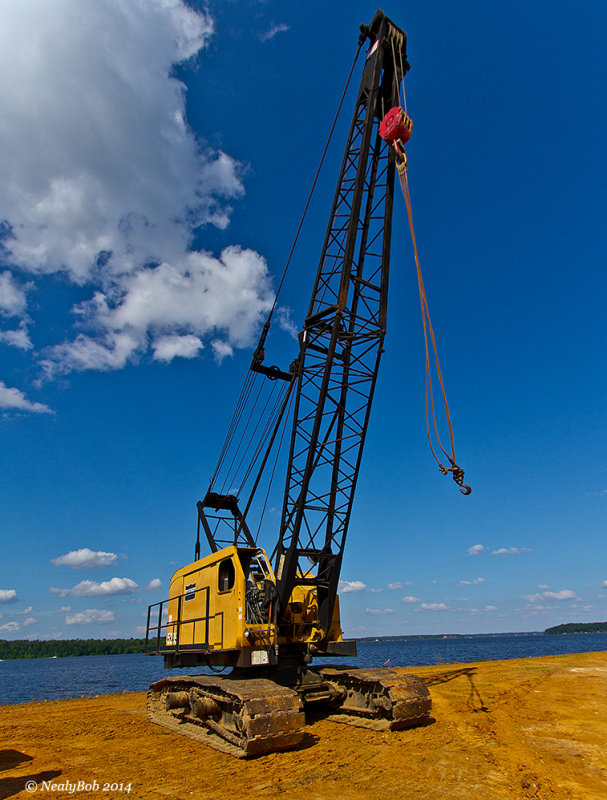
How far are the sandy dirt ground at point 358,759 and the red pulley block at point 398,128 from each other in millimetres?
12365

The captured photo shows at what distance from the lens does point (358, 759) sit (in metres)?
7.62

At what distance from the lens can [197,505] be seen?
14844 mm

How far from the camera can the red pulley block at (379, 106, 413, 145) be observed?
470 inches

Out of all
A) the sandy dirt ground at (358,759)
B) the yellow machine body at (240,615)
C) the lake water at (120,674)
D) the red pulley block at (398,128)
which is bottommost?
the lake water at (120,674)

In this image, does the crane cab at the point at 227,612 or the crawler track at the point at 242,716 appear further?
the crane cab at the point at 227,612

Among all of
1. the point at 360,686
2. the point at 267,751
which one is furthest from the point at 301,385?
the point at 267,751

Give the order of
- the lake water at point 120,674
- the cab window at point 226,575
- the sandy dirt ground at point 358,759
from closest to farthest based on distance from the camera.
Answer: the sandy dirt ground at point 358,759, the cab window at point 226,575, the lake water at point 120,674

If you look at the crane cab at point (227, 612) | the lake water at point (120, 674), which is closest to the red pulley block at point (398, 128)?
Answer: the crane cab at point (227, 612)

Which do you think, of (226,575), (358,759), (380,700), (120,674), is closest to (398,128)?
(226,575)

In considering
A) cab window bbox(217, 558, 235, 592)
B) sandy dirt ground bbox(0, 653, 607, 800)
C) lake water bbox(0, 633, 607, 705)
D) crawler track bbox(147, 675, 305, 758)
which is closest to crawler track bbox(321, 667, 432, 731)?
sandy dirt ground bbox(0, 653, 607, 800)

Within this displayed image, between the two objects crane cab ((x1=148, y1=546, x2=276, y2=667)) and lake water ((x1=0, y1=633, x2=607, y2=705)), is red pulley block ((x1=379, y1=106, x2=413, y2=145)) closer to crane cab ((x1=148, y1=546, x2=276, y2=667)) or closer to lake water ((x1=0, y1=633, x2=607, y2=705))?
crane cab ((x1=148, y1=546, x2=276, y2=667))

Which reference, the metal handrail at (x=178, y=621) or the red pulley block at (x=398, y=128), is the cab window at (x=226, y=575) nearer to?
the metal handrail at (x=178, y=621)

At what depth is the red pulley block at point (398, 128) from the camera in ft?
39.2

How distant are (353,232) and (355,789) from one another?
11.4 metres
